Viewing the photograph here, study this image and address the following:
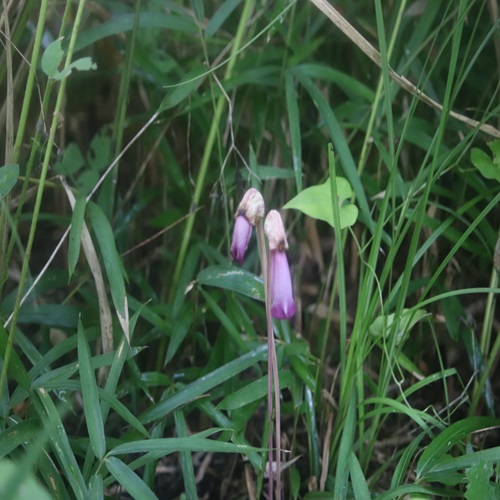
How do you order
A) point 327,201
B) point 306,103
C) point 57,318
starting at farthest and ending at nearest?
1. point 306,103
2. point 57,318
3. point 327,201

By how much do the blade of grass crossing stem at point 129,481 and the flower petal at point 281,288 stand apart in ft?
0.91

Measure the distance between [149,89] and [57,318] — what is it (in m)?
0.56

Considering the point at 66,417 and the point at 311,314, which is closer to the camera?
the point at 66,417

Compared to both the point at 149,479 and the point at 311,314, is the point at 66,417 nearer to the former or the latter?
the point at 149,479

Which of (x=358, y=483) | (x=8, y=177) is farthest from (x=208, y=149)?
(x=358, y=483)

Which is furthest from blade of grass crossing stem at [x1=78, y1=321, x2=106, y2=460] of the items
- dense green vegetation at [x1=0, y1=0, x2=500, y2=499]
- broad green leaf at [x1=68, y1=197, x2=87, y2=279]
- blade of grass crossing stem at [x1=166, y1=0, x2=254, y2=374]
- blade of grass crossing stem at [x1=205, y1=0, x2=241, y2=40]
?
blade of grass crossing stem at [x1=205, y1=0, x2=241, y2=40]

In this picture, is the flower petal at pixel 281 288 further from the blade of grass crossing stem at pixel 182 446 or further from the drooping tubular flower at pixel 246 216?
the blade of grass crossing stem at pixel 182 446

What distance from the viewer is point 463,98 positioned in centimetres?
148

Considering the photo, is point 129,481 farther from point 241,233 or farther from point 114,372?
point 241,233

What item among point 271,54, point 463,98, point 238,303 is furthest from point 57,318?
point 463,98

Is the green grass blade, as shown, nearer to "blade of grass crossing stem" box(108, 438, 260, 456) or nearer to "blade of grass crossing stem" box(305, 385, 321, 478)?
"blade of grass crossing stem" box(108, 438, 260, 456)

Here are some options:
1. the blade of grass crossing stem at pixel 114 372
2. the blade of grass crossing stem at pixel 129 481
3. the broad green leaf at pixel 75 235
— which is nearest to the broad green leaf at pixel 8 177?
the broad green leaf at pixel 75 235

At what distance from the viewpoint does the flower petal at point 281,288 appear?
0.83 metres

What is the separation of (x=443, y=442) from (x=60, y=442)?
51 centimetres
